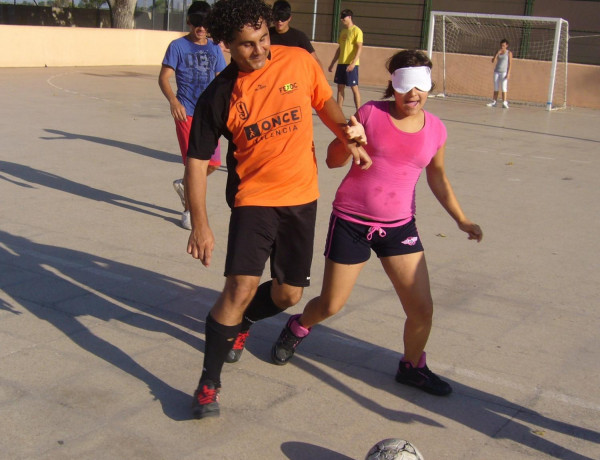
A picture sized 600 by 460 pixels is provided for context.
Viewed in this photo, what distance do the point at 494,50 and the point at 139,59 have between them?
38.0 feet

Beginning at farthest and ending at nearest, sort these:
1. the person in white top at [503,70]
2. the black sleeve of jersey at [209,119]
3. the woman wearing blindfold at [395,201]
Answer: the person in white top at [503,70] → the woman wearing blindfold at [395,201] → the black sleeve of jersey at [209,119]

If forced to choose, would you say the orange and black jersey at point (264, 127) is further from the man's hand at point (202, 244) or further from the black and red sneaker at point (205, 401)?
→ the black and red sneaker at point (205, 401)

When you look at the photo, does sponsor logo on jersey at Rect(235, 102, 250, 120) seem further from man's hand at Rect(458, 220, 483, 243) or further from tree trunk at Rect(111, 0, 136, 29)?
tree trunk at Rect(111, 0, 136, 29)

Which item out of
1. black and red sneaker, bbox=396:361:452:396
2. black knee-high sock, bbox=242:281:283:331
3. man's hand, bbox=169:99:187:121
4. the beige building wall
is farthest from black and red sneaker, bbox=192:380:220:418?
the beige building wall

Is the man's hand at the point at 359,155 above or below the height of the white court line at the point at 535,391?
above

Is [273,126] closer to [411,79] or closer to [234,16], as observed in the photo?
[234,16]

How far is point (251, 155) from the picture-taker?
3809 millimetres

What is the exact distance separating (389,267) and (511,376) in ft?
3.21

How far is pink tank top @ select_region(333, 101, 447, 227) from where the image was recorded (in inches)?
155

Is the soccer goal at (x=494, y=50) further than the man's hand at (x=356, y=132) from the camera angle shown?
Yes

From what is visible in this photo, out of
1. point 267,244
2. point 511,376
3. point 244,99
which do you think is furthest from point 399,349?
point 244,99

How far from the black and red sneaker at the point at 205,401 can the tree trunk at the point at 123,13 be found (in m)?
26.6

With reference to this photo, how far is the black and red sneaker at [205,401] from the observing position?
12.4 ft

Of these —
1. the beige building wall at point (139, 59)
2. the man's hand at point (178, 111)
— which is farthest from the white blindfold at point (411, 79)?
the beige building wall at point (139, 59)
